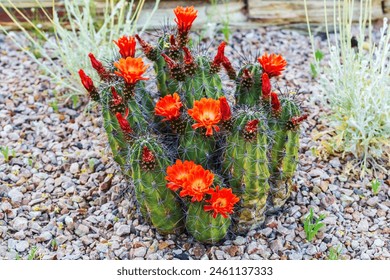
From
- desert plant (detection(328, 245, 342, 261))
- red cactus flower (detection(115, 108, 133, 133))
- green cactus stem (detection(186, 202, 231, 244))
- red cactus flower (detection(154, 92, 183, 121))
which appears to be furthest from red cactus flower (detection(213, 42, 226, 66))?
desert plant (detection(328, 245, 342, 261))

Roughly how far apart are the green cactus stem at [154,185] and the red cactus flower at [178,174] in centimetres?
8

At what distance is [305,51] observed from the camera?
182 inches

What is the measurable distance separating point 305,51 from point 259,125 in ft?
6.38

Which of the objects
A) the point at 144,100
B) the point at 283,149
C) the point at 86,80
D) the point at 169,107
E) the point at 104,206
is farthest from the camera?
the point at 104,206

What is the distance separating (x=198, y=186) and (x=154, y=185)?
0.74 feet

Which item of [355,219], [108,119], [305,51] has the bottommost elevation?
[355,219]

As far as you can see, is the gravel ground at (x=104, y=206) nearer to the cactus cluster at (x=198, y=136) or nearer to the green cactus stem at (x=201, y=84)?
the cactus cluster at (x=198, y=136)

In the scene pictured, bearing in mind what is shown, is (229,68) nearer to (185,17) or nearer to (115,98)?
(185,17)

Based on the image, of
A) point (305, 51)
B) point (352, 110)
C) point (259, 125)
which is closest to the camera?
point (259, 125)

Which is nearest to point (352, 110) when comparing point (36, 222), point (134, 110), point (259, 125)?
point (259, 125)

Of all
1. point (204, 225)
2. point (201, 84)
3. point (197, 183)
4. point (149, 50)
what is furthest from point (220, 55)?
point (204, 225)

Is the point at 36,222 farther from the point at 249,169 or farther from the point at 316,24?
the point at 316,24

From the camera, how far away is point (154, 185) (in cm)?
286

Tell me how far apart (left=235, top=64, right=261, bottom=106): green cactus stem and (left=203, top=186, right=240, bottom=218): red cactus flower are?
52cm
